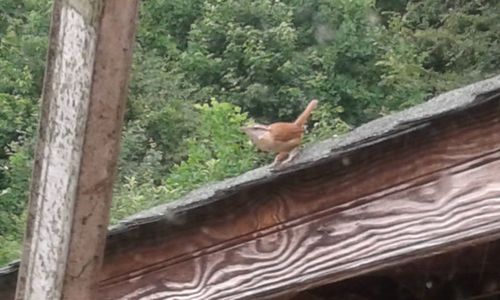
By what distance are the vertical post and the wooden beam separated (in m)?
0.30

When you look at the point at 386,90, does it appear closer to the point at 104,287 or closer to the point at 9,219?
the point at 9,219

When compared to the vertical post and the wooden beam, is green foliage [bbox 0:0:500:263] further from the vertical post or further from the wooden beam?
the vertical post

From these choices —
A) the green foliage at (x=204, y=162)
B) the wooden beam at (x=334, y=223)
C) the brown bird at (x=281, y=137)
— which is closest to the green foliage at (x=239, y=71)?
the green foliage at (x=204, y=162)

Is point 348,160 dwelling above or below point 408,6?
below

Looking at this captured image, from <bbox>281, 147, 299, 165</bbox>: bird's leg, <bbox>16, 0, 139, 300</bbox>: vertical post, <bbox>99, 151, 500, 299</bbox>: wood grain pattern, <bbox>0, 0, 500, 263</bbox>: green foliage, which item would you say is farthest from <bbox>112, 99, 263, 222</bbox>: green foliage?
<bbox>16, 0, 139, 300</bbox>: vertical post

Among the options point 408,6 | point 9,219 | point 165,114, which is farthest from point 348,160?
point 408,6

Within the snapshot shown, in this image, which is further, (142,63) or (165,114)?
(142,63)

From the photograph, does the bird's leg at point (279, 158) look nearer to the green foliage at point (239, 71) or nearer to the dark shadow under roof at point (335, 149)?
the dark shadow under roof at point (335, 149)

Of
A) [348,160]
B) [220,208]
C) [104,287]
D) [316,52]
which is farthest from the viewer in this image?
[316,52]

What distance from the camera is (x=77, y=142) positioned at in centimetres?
122

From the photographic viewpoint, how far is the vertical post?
3.97 feet

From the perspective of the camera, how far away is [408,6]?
14.6m

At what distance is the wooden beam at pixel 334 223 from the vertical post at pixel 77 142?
0.99ft

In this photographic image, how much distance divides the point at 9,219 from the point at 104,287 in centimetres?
968
